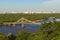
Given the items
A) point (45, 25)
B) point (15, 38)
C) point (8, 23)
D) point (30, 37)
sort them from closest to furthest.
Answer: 1. point (30, 37)
2. point (15, 38)
3. point (45, 25)
4. point (8, 23)

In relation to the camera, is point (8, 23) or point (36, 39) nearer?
point (36, 39)

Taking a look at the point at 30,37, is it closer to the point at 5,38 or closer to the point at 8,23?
the point at 5,38

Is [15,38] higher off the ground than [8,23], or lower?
higher

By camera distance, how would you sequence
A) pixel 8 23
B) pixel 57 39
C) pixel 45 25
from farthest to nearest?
pixel 8 23, pixel 45 25, pixel 57 39

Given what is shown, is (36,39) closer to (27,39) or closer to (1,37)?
(27,39)

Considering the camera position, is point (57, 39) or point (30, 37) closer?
point (57, 39)

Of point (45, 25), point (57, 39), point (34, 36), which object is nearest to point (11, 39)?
point (34, 36)

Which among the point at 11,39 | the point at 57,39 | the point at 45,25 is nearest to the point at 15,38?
the point at 11,39

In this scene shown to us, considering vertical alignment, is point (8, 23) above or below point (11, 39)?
below

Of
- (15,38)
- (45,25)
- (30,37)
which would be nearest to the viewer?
(30,37)
